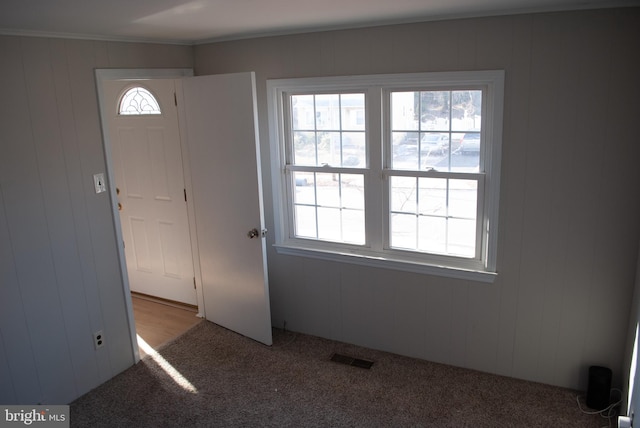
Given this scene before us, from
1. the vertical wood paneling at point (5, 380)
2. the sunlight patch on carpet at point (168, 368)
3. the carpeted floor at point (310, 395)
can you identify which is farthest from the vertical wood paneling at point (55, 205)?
the sunlight patch on carpet at point (168, 368)

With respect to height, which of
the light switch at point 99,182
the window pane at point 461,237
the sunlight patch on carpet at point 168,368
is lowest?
the sunlight patch on carpet at point 168,368

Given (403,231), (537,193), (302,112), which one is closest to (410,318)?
(403,231)

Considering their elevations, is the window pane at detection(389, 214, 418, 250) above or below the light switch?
below

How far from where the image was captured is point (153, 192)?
4418 mm

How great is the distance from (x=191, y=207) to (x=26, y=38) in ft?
5.68

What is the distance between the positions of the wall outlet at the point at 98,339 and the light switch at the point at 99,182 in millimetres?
948

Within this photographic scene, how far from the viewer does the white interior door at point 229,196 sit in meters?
3.55

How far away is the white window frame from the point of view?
3.06m

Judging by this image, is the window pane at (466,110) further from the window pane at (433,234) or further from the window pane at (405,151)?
the window pane at (433,234)

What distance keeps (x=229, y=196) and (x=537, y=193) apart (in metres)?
2.12

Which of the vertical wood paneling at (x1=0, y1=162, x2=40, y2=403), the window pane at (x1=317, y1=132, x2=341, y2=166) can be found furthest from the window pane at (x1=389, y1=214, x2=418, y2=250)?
the vertical wood paneling at (x1=0, y1=162, x2=40, y2=403)

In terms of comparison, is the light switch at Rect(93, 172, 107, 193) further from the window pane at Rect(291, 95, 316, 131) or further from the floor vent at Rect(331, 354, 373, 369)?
the floor vent at Rect(331, 354, 373, 369)

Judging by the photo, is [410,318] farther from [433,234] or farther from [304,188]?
[304,188]

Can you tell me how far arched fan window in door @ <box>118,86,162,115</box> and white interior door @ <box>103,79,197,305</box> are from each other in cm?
2
